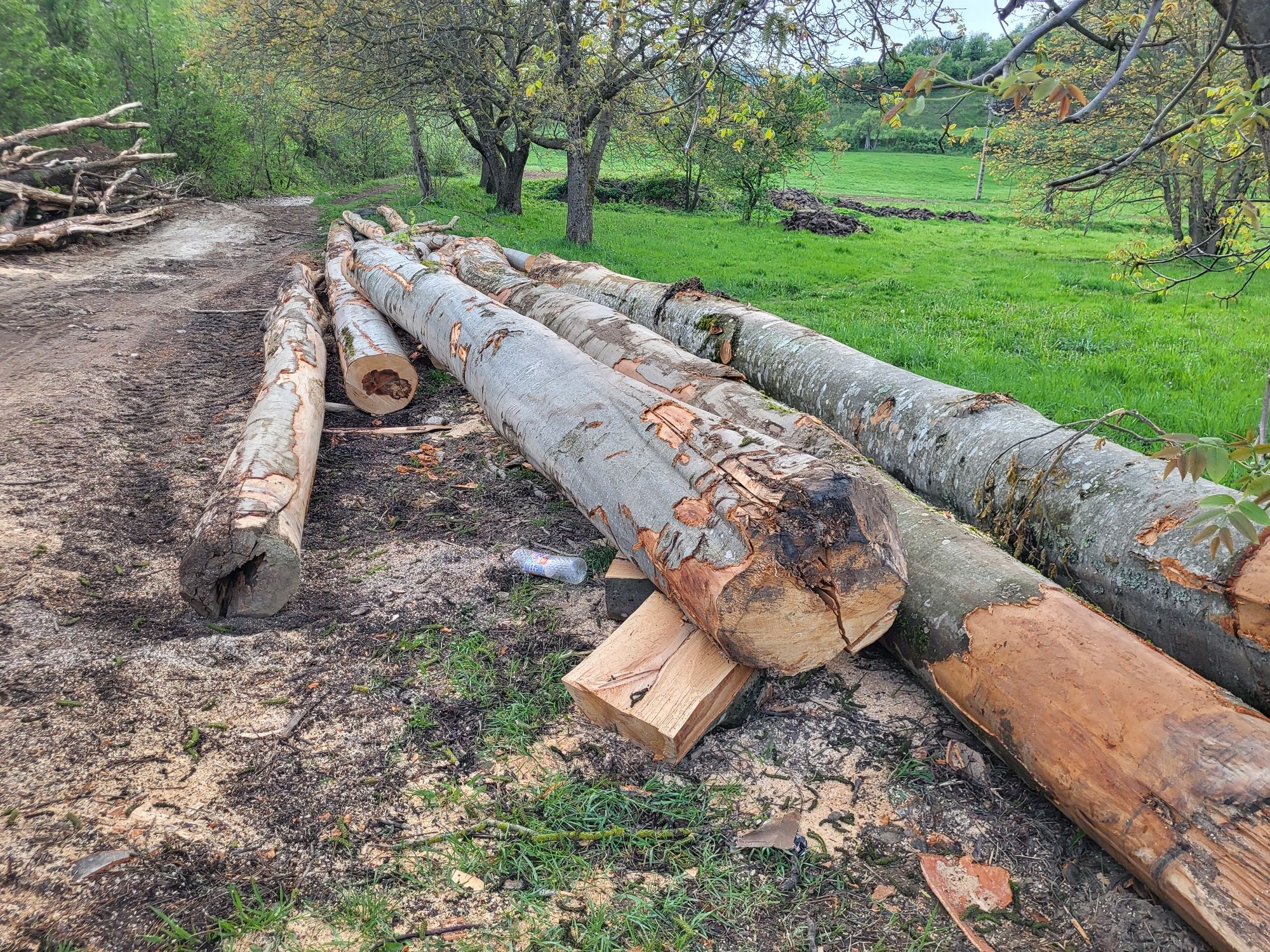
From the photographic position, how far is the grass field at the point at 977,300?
18.5 ft

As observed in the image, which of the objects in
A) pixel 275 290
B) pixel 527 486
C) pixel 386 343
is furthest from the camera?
pixel 275 290

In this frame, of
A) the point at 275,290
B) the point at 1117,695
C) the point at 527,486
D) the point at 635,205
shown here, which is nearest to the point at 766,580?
the point at 1117,695

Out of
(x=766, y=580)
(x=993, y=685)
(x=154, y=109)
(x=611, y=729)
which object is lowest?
(x=611, y=729)

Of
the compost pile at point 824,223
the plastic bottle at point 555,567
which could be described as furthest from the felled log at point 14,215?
the compost pile at point 824,223

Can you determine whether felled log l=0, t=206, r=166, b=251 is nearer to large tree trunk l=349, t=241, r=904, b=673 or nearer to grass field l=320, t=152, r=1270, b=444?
grass field l=320, t=152, r=1270, b=444

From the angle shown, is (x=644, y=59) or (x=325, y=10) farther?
(x=325, y=10)

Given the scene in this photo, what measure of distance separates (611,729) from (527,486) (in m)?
2.07

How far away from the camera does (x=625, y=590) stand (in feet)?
9.71

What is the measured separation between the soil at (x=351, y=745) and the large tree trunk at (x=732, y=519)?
0.44 metres

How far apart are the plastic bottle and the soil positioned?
5 cm

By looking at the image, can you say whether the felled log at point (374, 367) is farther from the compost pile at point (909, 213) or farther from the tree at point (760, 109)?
the compost pile at point (909, 213)

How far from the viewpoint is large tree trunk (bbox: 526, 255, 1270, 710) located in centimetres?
231

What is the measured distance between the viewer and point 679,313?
584 centimetres

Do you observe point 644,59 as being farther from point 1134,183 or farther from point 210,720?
point 1134,183
